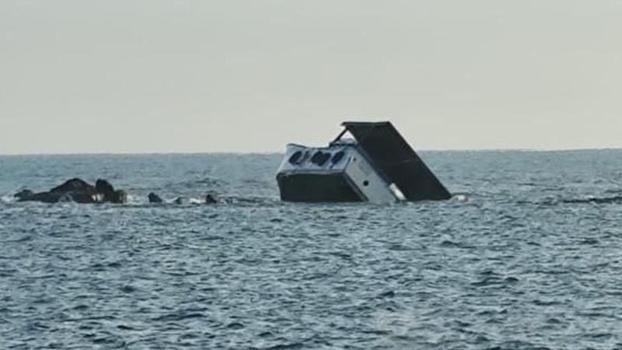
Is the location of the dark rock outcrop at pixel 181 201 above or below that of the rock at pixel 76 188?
below

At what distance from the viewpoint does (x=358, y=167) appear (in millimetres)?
85500

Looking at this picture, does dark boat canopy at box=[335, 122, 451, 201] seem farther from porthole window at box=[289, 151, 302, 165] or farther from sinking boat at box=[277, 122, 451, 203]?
porthole window at box=[289, 151, 302, 165]

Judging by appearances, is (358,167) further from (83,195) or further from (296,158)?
(83,195)

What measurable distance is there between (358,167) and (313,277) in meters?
29.6

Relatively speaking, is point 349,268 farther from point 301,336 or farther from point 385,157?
point 385,157

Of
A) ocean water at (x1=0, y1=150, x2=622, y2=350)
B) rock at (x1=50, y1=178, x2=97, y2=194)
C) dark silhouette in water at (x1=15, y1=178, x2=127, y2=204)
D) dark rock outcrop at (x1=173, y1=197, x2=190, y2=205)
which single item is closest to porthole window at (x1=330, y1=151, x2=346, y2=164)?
ocean water at (x1=0, y1=150, x2=622, y2=350)

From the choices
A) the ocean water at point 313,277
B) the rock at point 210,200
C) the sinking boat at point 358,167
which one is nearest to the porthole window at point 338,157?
the sinking boat at point 358,167

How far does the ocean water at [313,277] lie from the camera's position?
42.8 m

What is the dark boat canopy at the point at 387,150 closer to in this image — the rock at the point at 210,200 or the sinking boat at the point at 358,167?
the sinking boat at the point at 358,167

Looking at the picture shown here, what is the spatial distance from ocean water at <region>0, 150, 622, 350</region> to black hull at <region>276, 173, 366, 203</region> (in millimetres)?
677

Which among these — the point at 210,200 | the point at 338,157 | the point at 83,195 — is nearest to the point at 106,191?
the point at 83,195

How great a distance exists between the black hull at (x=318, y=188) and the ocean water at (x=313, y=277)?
68 cm

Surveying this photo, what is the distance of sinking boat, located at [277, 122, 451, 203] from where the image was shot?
85.6 metres

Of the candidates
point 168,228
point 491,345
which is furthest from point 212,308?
point 168,228
